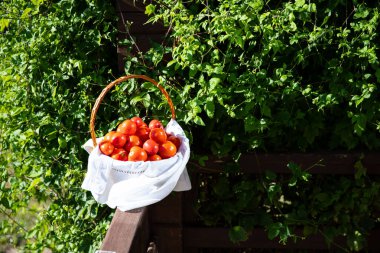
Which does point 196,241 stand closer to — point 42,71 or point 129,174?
point 129,174

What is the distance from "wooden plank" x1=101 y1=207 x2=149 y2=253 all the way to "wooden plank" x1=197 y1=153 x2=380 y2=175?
19.2 inches

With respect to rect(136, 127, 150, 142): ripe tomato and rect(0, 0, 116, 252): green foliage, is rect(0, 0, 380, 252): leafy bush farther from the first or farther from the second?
rect(136, 127, 150, 142): ripe tomato

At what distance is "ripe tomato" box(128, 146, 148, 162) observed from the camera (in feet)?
7.96

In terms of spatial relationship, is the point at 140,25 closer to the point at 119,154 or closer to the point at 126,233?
the point at 119,154

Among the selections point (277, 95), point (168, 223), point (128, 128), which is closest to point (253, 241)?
point (168, 223)

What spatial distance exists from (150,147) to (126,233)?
36 centimetres

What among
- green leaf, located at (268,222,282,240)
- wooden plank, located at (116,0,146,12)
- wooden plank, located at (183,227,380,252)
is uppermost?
wooden plank, located at (116,0,146,12)

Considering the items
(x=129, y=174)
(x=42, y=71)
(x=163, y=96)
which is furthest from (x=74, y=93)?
(x=129, y=174)

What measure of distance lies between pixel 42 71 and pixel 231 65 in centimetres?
106

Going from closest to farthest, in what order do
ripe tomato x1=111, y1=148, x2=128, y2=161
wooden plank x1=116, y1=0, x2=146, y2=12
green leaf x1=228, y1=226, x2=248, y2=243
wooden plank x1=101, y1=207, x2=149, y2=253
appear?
wooden plank x1=101, y1=207, x2=149, y2=253 → ripe tomato x1=111, y1=148, x2=128, y2=161 → wooden plank x1=116, y1=0, x2=146, y2=12 → green leaf x1=228, y1=226, x2=248, y2=243

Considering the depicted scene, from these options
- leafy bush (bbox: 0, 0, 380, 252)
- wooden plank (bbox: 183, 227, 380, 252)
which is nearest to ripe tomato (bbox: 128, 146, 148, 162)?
leafy bush (bbox: 0, 0, 380, 252)

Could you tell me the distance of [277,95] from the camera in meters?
2.84

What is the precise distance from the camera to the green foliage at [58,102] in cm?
304

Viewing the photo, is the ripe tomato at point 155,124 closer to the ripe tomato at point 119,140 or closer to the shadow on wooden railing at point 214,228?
the ripe tomato at point 119,140
